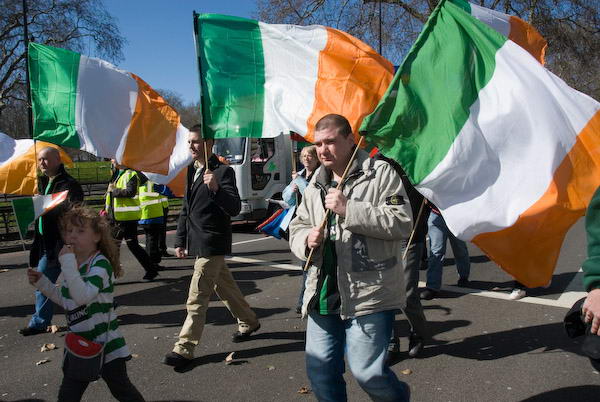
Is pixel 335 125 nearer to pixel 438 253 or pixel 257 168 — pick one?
pixel 438 253

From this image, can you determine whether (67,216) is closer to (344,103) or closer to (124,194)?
(344,103)

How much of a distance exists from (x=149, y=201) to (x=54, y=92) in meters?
2.67

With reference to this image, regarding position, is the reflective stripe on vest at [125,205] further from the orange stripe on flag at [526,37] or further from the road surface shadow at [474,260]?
the orange stripe on flag at [526,37]

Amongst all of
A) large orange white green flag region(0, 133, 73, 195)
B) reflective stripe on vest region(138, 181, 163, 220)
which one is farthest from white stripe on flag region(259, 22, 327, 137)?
reflective stripe on vest region(138, 181, 163, 220)

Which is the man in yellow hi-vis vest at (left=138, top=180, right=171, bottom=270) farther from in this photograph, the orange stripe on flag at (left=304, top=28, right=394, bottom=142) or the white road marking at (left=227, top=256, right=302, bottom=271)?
Result: the orange stripe on flag at (left=304, top=28, right=394, bottom=142)

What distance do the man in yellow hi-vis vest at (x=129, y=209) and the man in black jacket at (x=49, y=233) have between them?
2274mm

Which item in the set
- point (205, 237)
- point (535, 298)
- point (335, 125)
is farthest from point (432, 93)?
point (535, 298)

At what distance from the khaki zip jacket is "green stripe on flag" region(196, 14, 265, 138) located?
169 cm

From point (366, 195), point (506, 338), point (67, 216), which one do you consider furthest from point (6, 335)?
point (506, 338)

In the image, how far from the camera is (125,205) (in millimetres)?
7754

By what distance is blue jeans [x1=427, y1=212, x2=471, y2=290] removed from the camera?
20.6ft

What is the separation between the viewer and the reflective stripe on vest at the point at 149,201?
26.0 feet

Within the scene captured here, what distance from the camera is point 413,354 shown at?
4.42 meters

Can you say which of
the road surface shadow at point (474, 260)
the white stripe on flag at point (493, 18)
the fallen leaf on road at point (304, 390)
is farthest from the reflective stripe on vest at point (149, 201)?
the white stripe on flag at point (493, 18)
